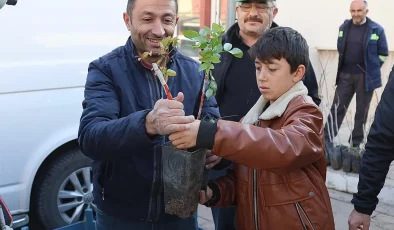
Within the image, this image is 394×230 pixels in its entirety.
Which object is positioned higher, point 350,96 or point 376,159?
point 376,159

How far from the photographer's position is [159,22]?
5.75ft

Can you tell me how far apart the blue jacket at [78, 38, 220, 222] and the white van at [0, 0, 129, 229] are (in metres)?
1.88

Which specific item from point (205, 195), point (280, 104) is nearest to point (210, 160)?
point (205, 195)

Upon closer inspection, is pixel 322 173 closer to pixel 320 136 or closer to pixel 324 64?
pixel 320 136

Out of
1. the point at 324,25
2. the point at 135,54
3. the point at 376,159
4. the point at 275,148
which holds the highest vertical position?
the point at 135,54

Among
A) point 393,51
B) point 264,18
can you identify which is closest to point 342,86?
point 393,51

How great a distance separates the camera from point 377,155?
214 cm

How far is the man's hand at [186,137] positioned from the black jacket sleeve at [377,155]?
106cm

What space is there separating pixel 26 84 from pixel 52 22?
0.54 meters

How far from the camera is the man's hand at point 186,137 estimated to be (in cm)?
146

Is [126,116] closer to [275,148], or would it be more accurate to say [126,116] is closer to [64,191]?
[275,148]

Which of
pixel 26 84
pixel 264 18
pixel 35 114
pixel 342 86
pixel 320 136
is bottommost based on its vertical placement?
pixel 342 86

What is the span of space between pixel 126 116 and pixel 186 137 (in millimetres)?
327

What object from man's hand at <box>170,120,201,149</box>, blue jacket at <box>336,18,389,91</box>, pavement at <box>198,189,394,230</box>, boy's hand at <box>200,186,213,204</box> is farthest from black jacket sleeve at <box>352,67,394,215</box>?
blue jacket at <box>336,18,389,91</box>
